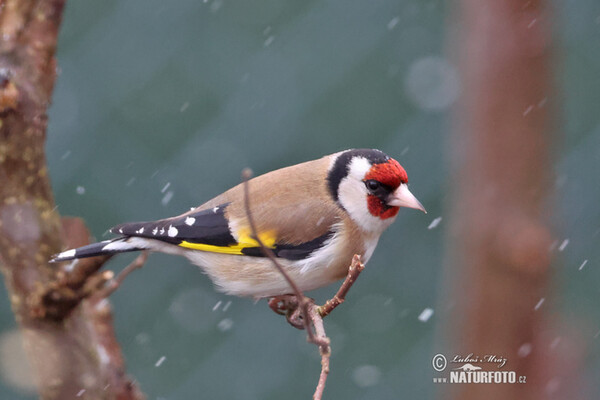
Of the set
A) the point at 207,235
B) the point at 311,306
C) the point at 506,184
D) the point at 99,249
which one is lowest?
the point at 506,184

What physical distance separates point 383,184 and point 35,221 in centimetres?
64

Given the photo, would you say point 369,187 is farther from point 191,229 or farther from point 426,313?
point 426,313

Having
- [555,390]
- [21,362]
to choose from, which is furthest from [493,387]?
[21,362]

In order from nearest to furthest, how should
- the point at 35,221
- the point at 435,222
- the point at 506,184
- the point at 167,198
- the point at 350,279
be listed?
1. the point at 350,279
2. the point at 35,221
3. the point at 506,184
4. the point at 167,198
5. the point at 435,222

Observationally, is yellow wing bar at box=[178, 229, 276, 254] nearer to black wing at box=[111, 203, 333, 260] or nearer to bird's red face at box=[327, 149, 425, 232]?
black wing at box=[111, 203, 333, 260]

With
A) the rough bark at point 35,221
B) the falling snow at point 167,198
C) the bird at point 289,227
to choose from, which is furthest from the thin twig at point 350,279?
the falling snow at point 167,198

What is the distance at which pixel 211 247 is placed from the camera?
62.8 inches

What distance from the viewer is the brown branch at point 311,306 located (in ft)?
3.44

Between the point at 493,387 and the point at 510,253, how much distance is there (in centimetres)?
35

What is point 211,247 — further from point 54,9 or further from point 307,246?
point 54,9

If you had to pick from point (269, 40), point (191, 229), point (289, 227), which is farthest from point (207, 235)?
point (269, 40)

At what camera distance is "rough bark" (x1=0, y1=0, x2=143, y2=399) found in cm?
143

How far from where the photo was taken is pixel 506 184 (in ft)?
6.05

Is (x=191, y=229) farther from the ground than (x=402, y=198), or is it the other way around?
(x=191, y=229)
